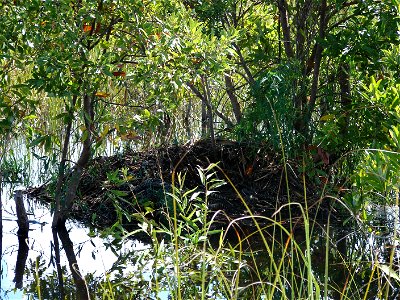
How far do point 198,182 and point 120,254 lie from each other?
6.03 ft

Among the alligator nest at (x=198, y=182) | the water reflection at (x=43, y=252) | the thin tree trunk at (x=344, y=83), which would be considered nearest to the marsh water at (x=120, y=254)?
the water reflection at (x=43, y=252)

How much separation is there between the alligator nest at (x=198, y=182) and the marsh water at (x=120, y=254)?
415 mm

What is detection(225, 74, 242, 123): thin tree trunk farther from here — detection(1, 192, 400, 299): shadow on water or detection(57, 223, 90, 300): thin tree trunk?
detection(57, 223, 90, 300): thin tree trunk

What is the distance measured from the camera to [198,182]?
797 cm

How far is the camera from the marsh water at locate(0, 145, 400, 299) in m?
5.37

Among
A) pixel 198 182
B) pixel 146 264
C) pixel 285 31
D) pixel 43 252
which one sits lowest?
pixel 146 264

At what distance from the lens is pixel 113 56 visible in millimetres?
6164

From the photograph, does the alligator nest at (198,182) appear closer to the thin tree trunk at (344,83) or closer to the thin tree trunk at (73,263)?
the thin tree trunk at (73,263)

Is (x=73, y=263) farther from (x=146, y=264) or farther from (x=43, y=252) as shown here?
(x=43, y=252)

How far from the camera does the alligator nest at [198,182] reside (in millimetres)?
7527

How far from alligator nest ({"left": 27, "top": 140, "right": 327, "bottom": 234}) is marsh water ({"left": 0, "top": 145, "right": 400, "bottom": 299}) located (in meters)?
0.42

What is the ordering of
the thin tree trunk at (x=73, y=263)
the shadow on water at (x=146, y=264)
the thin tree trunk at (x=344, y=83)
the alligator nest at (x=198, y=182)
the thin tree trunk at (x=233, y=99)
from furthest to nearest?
the thin tree trunk at (x=233, y=99)
the thin tree trunk at (x=344, y=83)
the alligator nest at (x=198, y=182)
the thin tree trunk at (x=73, y=263)
the shadow on water at (x=146, y=264)

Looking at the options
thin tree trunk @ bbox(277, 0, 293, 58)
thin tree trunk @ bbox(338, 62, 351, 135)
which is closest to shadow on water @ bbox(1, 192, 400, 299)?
thin tree trunk @ bbox(338, 62, 351, 135)

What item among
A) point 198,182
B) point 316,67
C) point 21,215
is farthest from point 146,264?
point 316,67
